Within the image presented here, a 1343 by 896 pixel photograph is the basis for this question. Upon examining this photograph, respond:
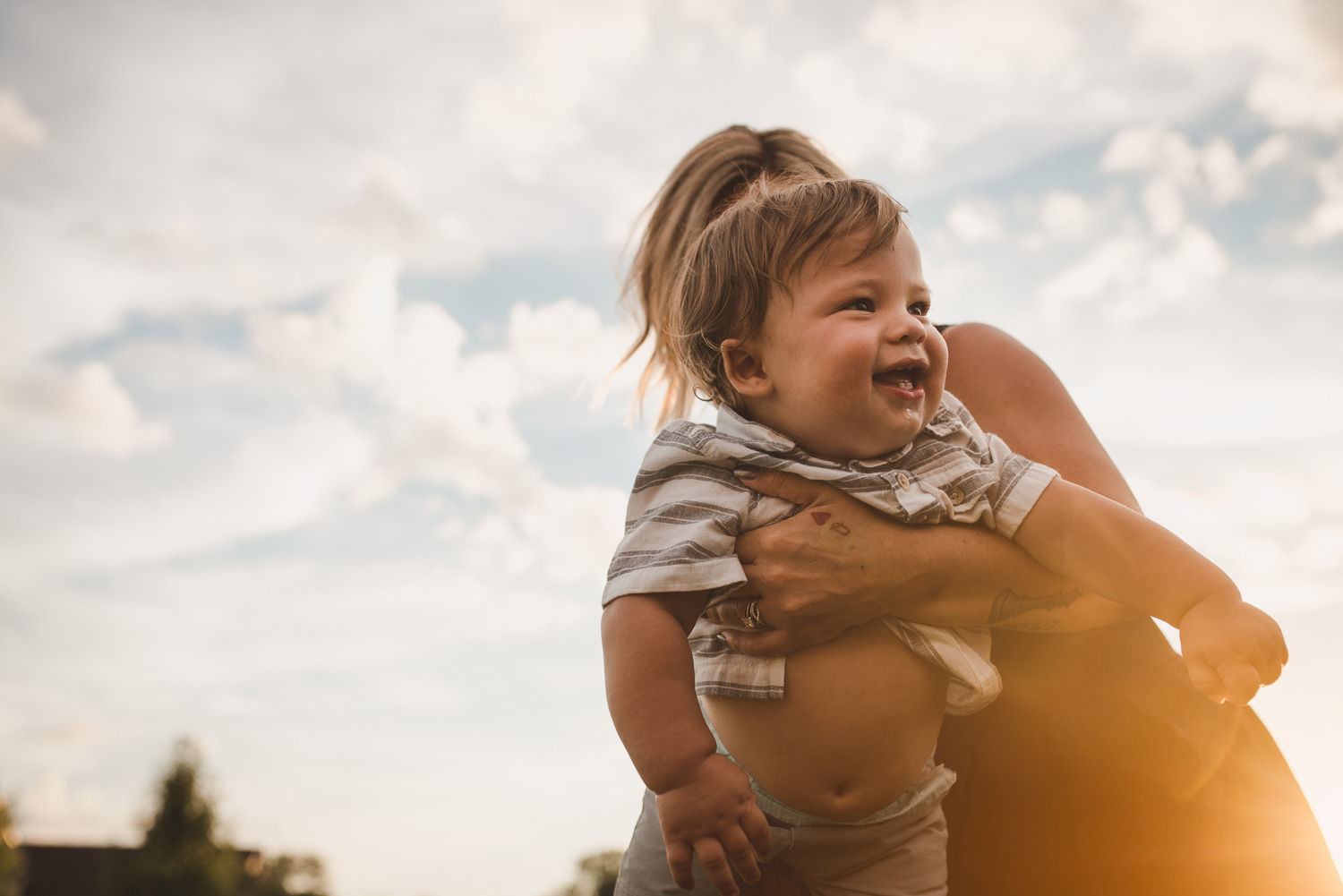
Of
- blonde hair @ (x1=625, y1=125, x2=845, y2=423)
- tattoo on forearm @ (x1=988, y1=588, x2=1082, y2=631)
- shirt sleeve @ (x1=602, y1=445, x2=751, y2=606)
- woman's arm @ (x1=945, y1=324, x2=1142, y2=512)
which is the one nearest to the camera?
shirt sleeve @ (x1=602, y1=445, x2=751, y2=606)

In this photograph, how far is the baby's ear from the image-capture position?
2.08 metres

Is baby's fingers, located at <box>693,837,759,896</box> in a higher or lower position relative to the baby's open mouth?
lower

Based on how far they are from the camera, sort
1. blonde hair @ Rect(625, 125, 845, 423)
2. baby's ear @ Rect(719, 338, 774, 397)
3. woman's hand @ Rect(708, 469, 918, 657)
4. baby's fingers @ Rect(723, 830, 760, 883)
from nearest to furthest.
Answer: baby's fingers @ Rect(723, 830, 760, 883)
woman's hand @ Rect(708, 469, 918, 657)
baby's ear @ Rect(719, 338, 774, 397)
blonde hair @ Rect(625, 125, 845, 423)

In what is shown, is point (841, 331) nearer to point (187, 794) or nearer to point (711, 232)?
point (711, 232)

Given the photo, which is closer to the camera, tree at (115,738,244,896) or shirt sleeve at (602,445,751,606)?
shirt sleeve at (602,445,751,606)

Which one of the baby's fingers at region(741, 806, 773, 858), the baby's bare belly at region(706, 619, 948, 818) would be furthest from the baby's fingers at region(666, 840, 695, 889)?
the baby's bare belly at region(706, 619, 948, 818)

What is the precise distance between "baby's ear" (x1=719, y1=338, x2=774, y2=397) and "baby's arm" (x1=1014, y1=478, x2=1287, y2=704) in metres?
0.69

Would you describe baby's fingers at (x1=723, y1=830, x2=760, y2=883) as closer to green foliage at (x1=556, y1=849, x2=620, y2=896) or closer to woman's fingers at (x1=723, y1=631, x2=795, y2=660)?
woman's fingers at (x1=723, y1=631, x2=795, y2=660)

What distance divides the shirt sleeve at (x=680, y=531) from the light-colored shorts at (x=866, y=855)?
1.93 ft

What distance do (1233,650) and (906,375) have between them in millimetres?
844

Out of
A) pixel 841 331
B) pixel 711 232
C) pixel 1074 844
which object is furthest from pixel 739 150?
pixel 1074 844

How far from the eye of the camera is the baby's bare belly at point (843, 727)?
1825mm

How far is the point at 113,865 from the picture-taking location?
33.0 metres

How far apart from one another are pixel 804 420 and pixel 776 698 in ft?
2.06
